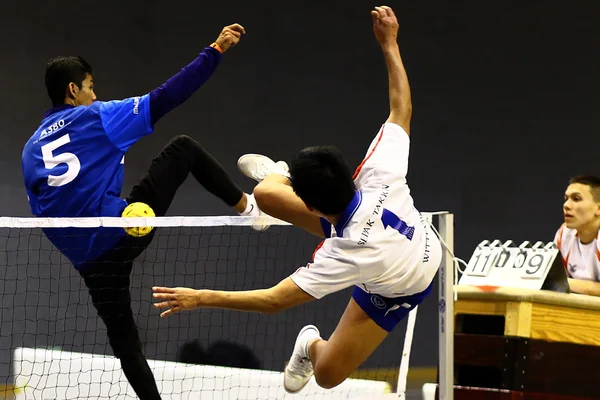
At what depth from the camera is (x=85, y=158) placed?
434cm

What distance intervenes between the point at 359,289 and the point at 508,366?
1.17m

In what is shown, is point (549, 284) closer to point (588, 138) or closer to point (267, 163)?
point (267, 163)

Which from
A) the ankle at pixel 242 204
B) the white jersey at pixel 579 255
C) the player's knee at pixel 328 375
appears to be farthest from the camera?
the white jersey at pixel 579 255

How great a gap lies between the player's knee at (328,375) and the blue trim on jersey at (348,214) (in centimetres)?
80

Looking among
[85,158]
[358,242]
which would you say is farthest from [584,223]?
[85,158]

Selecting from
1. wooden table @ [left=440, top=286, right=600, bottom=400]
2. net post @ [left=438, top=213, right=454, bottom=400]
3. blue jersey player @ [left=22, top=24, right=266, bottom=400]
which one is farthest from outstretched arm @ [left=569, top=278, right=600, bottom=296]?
blue jersey player @ [left=22, top=24, right=266, bottom=400]

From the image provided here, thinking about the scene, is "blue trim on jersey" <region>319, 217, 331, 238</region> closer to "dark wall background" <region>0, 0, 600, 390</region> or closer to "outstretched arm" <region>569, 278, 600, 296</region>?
"outstretched arm" <region>569, 278, 600, 296</region>

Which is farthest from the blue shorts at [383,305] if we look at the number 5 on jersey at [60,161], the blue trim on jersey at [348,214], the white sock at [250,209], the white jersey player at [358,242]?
the number 5 on jersey at [60,161]

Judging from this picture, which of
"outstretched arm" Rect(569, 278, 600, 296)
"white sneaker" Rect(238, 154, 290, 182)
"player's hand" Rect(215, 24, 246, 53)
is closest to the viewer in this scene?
"player's hand" Rect(215, 24, 246, 53)

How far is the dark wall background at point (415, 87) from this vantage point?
7211 mm

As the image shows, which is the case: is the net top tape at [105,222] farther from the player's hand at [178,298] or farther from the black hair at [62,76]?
the player's hand at [178,298]

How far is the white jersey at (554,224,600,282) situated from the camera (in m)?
5.33

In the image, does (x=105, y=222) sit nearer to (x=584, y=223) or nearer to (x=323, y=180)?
(x=323, y=180)

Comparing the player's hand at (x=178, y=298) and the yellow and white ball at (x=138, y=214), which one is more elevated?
the yellow and white ball at (x=138, y=214)
